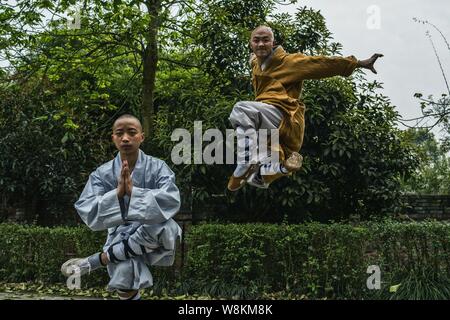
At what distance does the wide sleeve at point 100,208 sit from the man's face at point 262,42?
1.25 metres

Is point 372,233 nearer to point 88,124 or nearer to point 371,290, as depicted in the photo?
point 371,290

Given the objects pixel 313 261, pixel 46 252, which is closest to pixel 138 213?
pixel 313 261

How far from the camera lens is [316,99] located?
8680 mm

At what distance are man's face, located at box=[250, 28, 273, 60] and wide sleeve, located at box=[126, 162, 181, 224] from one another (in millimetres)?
1050

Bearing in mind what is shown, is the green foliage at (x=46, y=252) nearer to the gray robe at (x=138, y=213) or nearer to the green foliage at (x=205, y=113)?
the green foliage at (x=205, y=113)

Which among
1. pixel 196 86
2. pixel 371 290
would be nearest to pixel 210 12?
pixel 196 86

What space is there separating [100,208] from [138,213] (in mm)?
242

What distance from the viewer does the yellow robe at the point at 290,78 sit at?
4.14 meters

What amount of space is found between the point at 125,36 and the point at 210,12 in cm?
125

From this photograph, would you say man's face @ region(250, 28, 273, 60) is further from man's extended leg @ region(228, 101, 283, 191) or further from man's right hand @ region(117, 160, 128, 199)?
man's right hand @ region(117, 160, 128, 199)

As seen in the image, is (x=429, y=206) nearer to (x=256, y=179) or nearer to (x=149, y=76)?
(x=149, y=76)

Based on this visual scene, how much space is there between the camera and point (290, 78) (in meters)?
4.20

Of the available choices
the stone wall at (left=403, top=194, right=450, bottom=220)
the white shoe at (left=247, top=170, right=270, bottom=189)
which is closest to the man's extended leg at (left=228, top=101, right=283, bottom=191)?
the white shoe at (left=247, top=170, right=270, bottom=189)

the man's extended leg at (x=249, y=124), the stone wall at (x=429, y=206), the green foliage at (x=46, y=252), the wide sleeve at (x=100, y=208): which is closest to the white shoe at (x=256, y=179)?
the man's extended leg at (x=249, y=124)
